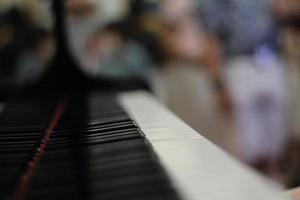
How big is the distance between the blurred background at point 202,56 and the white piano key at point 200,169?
1.24 m

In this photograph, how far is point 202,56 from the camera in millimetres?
2234

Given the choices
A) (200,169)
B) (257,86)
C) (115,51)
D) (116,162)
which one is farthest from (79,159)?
(257,86)

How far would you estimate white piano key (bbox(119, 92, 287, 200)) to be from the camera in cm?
51

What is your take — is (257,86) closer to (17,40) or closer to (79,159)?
(17,40)

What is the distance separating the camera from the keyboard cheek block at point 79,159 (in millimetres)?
559

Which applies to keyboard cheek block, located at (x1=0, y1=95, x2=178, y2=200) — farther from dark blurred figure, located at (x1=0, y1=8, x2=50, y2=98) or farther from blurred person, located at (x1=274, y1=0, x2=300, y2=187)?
blurred person, located at (x1=274, y1=0, x2=300, y2=187)

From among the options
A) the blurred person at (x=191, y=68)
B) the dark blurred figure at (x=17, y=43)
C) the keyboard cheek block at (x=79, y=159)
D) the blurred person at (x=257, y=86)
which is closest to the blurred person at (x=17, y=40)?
the dark blurred figure at (x=17, y=43)

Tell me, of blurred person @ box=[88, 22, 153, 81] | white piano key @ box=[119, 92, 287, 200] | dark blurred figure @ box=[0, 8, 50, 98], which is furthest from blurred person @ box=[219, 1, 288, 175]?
white piano key @ box=[119, 92, 287, 200]

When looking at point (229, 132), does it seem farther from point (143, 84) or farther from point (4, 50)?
point (4, 50)

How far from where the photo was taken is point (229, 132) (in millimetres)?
2305

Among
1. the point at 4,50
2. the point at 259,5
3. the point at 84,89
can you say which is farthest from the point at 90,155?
the point at 259,5

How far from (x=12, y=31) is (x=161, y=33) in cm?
61

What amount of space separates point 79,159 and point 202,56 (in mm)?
1562

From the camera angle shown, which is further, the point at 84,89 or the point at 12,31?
the point at 12,31
